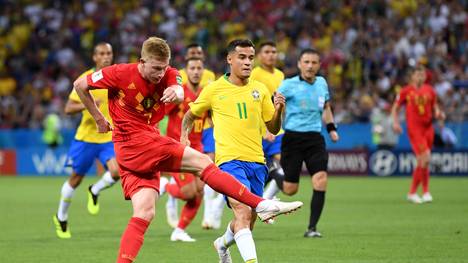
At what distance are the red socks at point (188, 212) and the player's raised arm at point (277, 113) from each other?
357cm

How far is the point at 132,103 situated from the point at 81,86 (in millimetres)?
511

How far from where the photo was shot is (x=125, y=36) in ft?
120

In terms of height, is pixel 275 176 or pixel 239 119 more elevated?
pixel 239 119


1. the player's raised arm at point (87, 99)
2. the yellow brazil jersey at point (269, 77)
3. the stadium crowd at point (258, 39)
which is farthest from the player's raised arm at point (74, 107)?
the stadium crowd at point (258, 39)

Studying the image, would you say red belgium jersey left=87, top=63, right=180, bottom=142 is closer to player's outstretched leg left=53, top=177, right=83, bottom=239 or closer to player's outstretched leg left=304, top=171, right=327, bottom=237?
player's outstretched leg left=304, top=171, right=327, bottom=237

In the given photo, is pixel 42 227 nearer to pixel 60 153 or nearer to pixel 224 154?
pixel 224 154

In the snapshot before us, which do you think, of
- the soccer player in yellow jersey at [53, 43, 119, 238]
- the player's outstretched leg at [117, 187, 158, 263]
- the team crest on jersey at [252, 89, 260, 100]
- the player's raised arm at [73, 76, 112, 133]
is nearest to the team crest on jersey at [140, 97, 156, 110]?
the player's raised arm at [73, 76, 112, 133]

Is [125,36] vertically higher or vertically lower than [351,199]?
higher

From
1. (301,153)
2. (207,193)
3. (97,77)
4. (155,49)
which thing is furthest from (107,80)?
(207,193)

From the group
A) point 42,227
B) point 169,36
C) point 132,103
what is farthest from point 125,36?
point 132,103

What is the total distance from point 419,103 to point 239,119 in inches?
436

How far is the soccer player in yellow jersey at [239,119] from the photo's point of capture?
1018 cm

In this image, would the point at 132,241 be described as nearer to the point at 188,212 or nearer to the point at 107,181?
the point at 188,212

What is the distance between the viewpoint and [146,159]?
29.4ft
